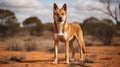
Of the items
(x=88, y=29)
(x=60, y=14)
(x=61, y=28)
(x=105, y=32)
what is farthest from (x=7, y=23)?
(x=60, y=14)

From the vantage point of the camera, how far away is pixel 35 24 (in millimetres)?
37312

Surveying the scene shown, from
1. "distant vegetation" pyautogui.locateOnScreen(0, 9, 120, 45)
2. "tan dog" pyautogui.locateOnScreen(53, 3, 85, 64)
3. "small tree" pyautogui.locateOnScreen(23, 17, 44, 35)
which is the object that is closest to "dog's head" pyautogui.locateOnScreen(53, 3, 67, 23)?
"tan dog" pyautogui.locateOnScreen(53, 3, 85, 64)

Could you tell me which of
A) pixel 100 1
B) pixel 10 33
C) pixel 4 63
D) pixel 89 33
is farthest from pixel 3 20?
pixel 4 63

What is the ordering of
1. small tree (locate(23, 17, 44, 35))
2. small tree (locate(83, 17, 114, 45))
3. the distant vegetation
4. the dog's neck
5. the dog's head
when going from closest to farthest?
the dog's head < the dog's neck < small tree (locate(83, 17, 114, 45)) < the distant vegetation < small tree (locate(23, 17, 44, 35))

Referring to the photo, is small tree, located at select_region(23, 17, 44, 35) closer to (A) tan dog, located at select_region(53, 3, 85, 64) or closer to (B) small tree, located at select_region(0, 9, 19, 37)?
(B) small tree, located at select_region(0, 9, 19, 37)

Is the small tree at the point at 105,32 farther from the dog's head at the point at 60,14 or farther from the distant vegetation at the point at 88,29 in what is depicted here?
the dog's head at the point at 60,14

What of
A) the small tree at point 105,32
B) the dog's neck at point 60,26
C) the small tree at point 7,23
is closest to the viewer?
the dog's neck at point 60,26

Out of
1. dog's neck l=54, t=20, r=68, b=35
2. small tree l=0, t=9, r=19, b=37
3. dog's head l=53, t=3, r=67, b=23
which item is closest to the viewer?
dog's head l=53, t=3, r=67, b=23

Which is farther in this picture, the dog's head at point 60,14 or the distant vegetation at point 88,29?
the distant vegetation at point 88,29

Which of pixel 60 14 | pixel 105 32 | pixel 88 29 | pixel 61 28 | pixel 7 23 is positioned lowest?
pixel 88 29

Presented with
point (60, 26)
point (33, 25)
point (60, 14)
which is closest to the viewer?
point (60, 14)

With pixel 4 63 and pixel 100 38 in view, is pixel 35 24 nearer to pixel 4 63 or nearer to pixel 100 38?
pixel 100 38

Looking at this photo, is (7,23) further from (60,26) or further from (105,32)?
(60,26)

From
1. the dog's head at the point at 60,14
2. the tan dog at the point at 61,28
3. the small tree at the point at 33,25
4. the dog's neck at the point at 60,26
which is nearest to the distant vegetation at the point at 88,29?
the small tree at the point at 33,25
